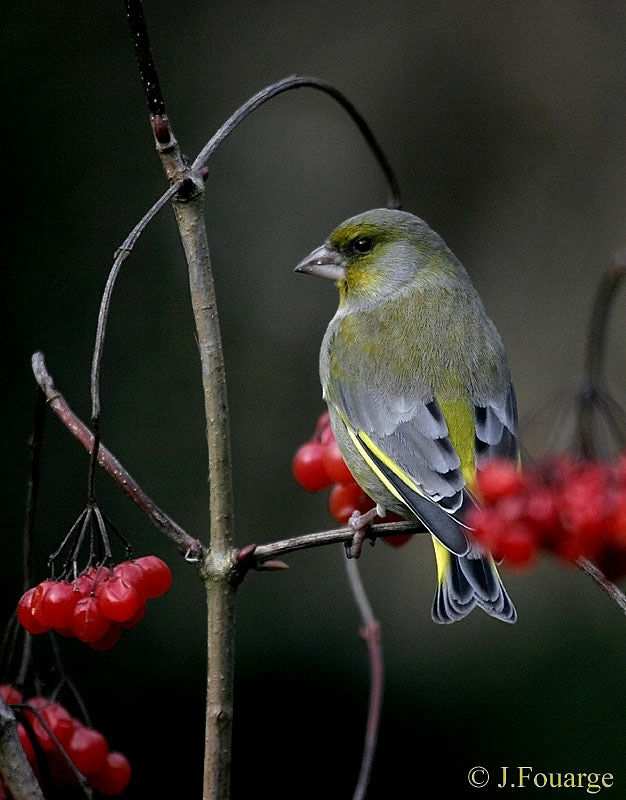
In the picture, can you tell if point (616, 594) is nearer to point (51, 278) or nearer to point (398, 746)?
point (398, 746)

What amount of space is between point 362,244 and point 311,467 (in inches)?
31.6

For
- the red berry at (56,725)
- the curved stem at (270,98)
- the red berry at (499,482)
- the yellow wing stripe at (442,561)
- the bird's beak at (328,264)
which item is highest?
the curved stem at (270,98)

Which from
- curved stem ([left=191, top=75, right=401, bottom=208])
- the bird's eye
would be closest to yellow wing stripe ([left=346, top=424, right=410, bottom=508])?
curved stem ([left=191, top=75, right=401, bottom=208])

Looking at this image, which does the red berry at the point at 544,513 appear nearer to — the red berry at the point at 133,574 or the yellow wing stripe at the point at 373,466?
the red berry at the point at 133,574

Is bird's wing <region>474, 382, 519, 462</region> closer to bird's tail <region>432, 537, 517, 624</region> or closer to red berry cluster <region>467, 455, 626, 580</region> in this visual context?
bird's tail <region>432, 537, 517, 624</region>

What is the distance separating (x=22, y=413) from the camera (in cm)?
379

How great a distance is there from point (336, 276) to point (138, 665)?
1701 millimetres

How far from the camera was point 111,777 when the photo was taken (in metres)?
1.71

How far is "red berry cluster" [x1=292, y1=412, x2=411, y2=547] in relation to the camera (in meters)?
2.11

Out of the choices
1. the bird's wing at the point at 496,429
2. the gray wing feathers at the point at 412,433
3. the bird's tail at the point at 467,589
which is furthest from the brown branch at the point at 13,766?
the bird's wing at the point at 496,429

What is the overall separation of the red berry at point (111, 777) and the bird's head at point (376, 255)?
132 cm

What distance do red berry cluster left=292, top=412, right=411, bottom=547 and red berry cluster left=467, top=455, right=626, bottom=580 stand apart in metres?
0.76

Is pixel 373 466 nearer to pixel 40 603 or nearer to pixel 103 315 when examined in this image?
pixel 40 603

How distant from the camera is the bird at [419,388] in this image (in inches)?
76.5
